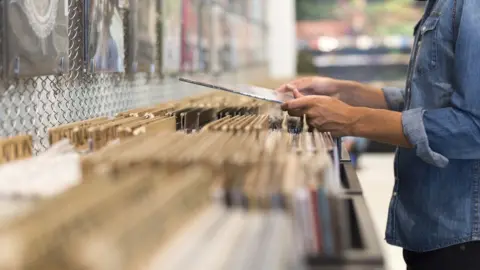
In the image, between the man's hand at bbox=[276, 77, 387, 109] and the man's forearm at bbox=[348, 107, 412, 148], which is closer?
the man's forearm at bbox=[348, 107, 412, 148]

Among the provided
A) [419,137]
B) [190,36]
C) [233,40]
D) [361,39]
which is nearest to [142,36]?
[190,36]

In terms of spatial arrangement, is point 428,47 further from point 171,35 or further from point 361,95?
point 171,35

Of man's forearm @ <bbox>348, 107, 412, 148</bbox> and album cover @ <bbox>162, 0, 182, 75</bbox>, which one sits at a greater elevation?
album cover @ <bbox>162, 0, 182, 75</bbox>

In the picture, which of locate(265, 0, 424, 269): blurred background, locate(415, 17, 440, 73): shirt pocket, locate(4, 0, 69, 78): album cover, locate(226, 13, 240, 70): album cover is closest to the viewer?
locate(4, 0, 69, 78): album cover

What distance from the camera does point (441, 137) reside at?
67.3 inches

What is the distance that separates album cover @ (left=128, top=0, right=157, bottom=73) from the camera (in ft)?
8.09

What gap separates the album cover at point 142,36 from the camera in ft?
8.09

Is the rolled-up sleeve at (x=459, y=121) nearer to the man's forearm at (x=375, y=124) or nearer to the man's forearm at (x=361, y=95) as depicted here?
the man's forearm at (x=375, y=124)

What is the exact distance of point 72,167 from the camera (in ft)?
3.57

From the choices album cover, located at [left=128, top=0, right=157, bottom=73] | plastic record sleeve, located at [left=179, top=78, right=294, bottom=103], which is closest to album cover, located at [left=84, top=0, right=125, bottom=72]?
album cover, located at [left=128, top=0, right=157, bottom=73]

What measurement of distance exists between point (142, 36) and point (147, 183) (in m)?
1.76

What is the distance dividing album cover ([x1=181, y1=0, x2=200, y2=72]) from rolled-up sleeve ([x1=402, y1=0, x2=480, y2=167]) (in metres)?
1.82

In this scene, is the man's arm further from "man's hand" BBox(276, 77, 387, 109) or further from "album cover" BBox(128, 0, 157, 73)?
"album cover" BBox(128, 0, 157, 73)

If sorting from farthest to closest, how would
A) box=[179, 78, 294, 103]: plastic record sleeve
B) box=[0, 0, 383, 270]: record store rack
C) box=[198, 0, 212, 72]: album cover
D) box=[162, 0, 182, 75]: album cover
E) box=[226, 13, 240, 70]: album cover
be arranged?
box=[226, 13, 240, 70]: album cover → box=[198, 0, 212, 72]: album cover → box=[162, 0, 182, 75]: album cover → box=[179, 78, 294, 103]: plastic record sleeve → box=[0, 0, 383, 270]: record store rack
